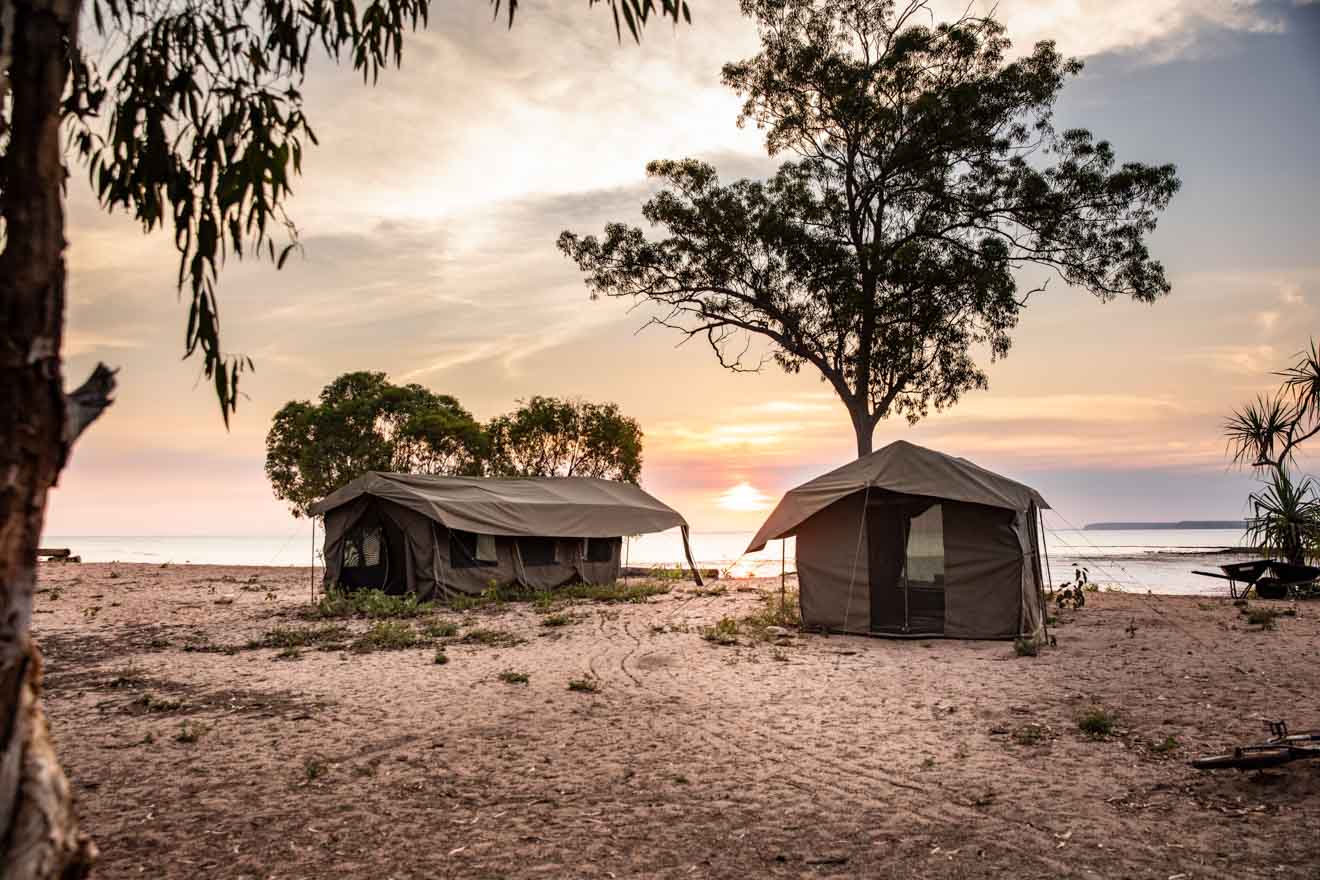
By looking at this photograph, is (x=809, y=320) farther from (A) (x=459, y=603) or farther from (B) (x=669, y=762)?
(B) (x=669, y=762)

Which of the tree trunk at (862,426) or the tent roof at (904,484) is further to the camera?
the tree trunk at (862,426)

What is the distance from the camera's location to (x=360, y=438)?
39.1m

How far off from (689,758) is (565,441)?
3287cm

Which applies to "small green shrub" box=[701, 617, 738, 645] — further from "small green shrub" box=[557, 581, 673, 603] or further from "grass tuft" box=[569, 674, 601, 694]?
"small green shrub" box=[557, 581, 673, 603]

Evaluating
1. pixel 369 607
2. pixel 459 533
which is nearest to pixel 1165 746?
pixel 369 607

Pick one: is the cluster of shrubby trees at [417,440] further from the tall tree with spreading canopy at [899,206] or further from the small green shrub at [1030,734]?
the small green shrub at [1030,734]

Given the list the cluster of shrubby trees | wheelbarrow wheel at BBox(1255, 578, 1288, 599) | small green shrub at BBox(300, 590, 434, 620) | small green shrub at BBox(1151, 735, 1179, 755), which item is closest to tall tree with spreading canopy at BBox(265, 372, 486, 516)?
the cluster of shrubby trees

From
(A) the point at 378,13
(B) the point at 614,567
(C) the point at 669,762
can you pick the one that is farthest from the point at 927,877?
(B) the point at 614,567

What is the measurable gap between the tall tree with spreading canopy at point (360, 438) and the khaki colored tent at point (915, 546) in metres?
26.9

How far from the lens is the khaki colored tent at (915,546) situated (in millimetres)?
13664

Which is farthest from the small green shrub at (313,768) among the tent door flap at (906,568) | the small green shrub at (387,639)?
the tent door flap at (906,568)

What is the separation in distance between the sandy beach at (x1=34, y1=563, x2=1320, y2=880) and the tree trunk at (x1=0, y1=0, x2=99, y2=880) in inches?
114

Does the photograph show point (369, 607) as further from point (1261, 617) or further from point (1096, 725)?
point (1261, 617)

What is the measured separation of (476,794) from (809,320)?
17.6 m
